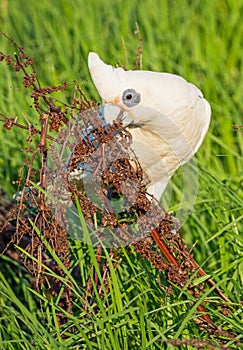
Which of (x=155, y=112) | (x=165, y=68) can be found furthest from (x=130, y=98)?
(x=165, y=68)

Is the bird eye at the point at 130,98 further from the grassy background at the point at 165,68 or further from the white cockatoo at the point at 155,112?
the grassy background at the point at 165,68

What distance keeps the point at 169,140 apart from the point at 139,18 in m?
2.10

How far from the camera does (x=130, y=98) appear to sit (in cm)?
162

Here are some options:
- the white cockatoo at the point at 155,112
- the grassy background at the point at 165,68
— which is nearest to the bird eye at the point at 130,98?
the white cockatoo at the point at 155,112

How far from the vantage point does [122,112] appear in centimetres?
163

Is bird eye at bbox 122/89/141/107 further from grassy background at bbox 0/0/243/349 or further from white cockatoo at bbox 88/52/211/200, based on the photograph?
grassy background at bbox 0/0/243/349

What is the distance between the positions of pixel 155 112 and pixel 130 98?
11 cm

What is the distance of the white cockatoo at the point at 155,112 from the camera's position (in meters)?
1.61

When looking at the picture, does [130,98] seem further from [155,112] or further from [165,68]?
[165,68]

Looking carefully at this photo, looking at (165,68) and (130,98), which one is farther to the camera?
(165,68)

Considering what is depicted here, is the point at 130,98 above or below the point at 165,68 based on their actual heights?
below

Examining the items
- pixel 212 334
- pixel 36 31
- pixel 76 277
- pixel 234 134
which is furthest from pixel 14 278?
pixel 36 31

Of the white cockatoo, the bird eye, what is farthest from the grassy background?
the bird eye

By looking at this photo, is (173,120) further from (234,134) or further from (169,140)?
(234,134)
